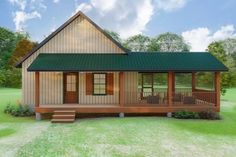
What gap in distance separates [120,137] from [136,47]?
6773 cm

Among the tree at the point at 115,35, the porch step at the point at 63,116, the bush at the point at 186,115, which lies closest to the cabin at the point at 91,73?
the bush at the point at 186,115

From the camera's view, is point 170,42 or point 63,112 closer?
point 63,112

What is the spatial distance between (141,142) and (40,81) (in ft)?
33.2

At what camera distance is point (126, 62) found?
1975cm

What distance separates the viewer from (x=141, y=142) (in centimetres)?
1270

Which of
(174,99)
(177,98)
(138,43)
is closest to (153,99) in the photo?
(174,99)

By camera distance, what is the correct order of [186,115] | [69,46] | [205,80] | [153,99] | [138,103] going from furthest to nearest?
[205,80] < [69,46] < [138,103] < [153,99] < [186,115]

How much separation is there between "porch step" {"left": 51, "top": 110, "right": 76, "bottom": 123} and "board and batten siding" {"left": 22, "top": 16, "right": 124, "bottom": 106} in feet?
8.66

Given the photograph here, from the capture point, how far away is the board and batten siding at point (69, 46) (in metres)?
20.6

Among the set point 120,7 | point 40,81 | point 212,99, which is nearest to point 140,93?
point 212,99

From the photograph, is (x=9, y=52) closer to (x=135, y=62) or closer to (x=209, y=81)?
(x=209, y=81)

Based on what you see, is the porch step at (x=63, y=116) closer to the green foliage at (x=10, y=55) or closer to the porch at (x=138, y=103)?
the porch at (x=138, y=103)

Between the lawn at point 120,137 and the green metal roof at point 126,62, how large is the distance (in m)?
3.09

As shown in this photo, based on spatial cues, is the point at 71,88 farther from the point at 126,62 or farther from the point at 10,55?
the point at 10,55
